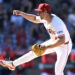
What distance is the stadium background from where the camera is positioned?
1088 centimetres

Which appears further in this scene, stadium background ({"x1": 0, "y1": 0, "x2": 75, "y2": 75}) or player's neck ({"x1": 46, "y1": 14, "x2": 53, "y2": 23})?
stadium background ({"x1": 0, "y1": 0, "x2": 75, "y2": 75})

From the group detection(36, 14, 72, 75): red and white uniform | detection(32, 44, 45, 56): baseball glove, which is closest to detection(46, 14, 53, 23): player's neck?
detection(36, 14, 72, 75): red and white uniform

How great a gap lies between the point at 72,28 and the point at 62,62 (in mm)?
4586

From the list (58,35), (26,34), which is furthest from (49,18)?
(26,34)

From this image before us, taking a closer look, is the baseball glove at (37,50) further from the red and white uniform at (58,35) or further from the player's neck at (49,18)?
the player's neck at (49,18)

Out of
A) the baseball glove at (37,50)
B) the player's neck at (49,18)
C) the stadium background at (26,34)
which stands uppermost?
the player's neck at (49,18)

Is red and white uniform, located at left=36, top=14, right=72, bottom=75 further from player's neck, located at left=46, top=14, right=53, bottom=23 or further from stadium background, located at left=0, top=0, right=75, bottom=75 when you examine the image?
stadium background, located at left=0, top=0, right=75, bottom=75

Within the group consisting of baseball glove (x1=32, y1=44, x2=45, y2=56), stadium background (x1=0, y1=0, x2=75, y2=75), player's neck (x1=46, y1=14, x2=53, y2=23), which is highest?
player's neck (x1=46, y1=14, x2=53, y2=23)

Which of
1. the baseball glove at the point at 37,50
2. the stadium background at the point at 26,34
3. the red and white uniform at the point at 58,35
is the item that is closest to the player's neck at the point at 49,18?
the red and white uniform at the point at 58,35

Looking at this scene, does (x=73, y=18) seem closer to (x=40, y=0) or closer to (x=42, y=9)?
(x=40, y=0)

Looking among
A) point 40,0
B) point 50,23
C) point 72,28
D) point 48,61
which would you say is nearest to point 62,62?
point 50,23

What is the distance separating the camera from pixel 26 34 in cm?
1192

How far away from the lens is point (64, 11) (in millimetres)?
12250

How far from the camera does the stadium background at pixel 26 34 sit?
10883mm
